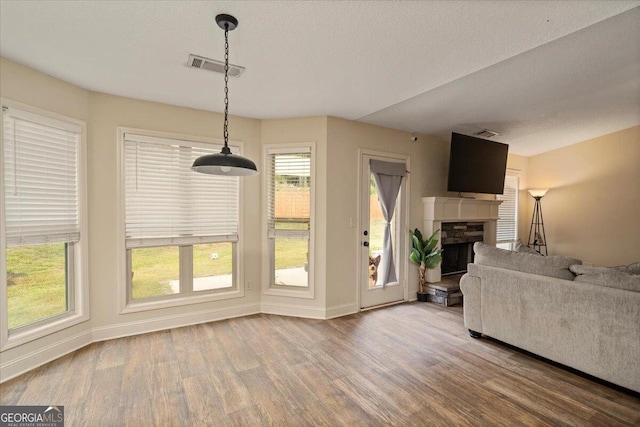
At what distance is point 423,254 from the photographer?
177 inches

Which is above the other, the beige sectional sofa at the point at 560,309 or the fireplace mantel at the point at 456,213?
the fireplace mantel at the point at 456,213

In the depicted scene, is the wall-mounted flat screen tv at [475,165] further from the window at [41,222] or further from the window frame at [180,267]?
the window at [41,222]

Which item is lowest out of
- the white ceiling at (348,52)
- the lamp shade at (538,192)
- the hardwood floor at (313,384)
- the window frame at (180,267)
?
the hardwood floor at (313,384)

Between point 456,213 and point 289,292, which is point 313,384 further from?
point 456,213

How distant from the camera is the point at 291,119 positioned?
3.87 m

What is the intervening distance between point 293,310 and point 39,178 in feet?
9.67

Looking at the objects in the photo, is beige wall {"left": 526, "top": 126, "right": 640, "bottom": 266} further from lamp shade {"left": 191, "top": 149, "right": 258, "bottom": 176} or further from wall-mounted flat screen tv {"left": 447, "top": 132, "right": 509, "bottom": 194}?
lamp shade {"left": 191, "top": 149, "right": 258, "bottom": 176}

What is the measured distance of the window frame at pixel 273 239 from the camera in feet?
12.6

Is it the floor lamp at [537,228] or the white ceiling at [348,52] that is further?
the floor lamp at [537,228]

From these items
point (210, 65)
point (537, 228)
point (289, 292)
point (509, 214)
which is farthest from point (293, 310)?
point (537, 228)

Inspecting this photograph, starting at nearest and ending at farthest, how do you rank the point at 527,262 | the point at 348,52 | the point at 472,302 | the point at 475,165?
the point at 348,52 → the point at 527,262 → the point at 472,302 → the point at 475,165

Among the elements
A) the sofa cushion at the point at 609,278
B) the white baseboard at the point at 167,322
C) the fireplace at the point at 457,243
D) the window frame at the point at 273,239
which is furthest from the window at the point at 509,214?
the white baseboard at the point at 167,322

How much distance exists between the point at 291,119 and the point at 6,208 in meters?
2.87

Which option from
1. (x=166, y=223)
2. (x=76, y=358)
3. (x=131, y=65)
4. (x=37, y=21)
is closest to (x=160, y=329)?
(x=76, y=358)
